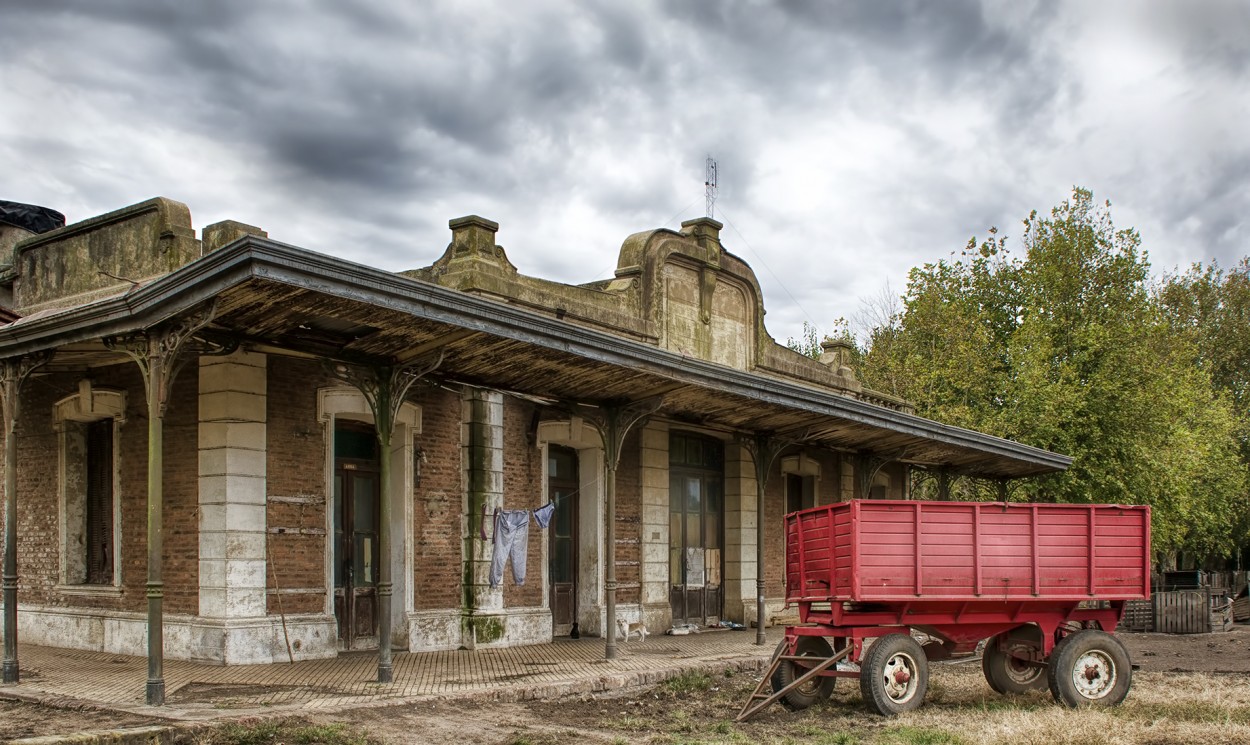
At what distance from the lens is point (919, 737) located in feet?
29.3

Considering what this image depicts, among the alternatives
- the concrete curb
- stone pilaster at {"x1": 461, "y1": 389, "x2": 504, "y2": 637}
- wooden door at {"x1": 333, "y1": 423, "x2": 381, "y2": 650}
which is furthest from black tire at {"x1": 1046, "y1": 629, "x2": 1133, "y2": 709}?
wooden door at {"x1": 333, "y1": 423, "x2": 381, "y2": 650}

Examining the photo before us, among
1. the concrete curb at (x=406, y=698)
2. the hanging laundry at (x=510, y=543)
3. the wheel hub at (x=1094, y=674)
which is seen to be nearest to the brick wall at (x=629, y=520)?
the hanging laundry at (x=510, y=543)

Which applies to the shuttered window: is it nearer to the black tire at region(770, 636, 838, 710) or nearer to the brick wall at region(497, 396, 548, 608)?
the brick wall at region(497, 396, 548, 608)

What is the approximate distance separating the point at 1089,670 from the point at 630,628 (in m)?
7.08

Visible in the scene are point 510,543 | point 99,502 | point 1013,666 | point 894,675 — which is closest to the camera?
point 894,675

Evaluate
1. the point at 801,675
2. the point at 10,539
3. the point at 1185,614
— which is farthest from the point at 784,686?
the point at 1185,614

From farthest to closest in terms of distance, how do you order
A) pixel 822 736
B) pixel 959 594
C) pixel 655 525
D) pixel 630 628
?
1. pixel 655 525
2. pixel 630 628
3. pixel 959 594
4. pixel 822 736

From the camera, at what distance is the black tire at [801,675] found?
35.9 feet

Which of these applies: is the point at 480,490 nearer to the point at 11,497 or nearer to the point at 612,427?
the point at 612,427

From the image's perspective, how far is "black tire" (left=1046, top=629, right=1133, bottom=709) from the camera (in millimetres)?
10859

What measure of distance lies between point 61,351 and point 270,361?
2.00 metres

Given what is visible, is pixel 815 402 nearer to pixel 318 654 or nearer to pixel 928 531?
pixel 928 531

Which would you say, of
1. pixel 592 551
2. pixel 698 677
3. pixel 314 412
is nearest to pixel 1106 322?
pixel 592 551

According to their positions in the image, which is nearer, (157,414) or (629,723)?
(157,414)
